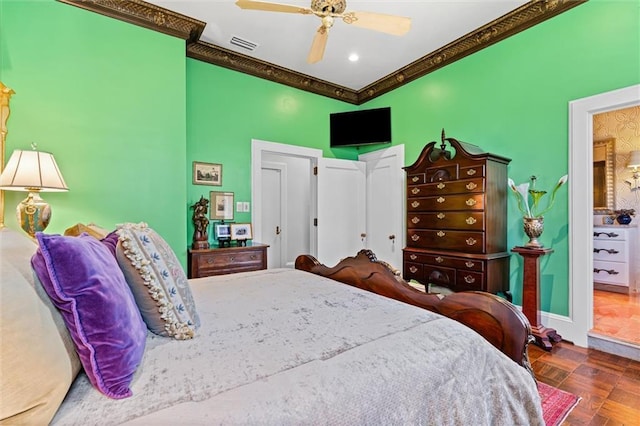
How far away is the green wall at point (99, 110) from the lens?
2340 millimetres

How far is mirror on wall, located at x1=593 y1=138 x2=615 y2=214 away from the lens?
14.4 feet

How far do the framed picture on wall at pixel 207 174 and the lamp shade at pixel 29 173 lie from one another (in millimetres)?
1323

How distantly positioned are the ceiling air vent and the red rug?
4.04 meters

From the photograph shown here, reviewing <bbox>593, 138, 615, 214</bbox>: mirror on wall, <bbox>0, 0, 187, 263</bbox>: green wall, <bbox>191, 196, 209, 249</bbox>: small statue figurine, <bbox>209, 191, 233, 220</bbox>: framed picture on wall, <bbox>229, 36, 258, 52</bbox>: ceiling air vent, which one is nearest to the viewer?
<bbox>0, 0, 187, 263</bbox>: green wall

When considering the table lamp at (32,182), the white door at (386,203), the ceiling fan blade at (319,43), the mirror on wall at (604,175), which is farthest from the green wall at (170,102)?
the mirror on wall at (604,175)

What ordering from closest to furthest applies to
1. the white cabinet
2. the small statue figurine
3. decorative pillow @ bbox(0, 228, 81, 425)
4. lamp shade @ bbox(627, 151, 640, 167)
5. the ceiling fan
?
decorative pillow @ bbox(0, 228, 81, 425) < the ceiling fan < the small statue figurine < the white cabinet < lamp shade @ bbox(627, 151, 640, 167)

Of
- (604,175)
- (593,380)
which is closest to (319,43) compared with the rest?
(593,380)

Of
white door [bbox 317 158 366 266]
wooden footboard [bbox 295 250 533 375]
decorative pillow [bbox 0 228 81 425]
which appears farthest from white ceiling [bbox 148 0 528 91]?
decorative pillow [bbox 0 228 81 425]

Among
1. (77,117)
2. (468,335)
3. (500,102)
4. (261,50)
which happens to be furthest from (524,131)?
(77,117)

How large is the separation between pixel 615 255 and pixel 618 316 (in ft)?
4.56

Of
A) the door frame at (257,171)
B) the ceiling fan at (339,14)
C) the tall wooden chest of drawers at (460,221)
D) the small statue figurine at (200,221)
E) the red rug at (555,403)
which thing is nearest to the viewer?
the red rug at (555,403)

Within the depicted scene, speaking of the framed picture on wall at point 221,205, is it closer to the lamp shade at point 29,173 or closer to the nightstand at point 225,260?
the nightstand at point 225,260

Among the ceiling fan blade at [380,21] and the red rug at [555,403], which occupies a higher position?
the ceiling fan blade at [380,21]

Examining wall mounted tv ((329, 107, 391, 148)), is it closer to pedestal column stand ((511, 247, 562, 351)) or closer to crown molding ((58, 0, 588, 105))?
crown molding ((58, 0, 588, 105))
